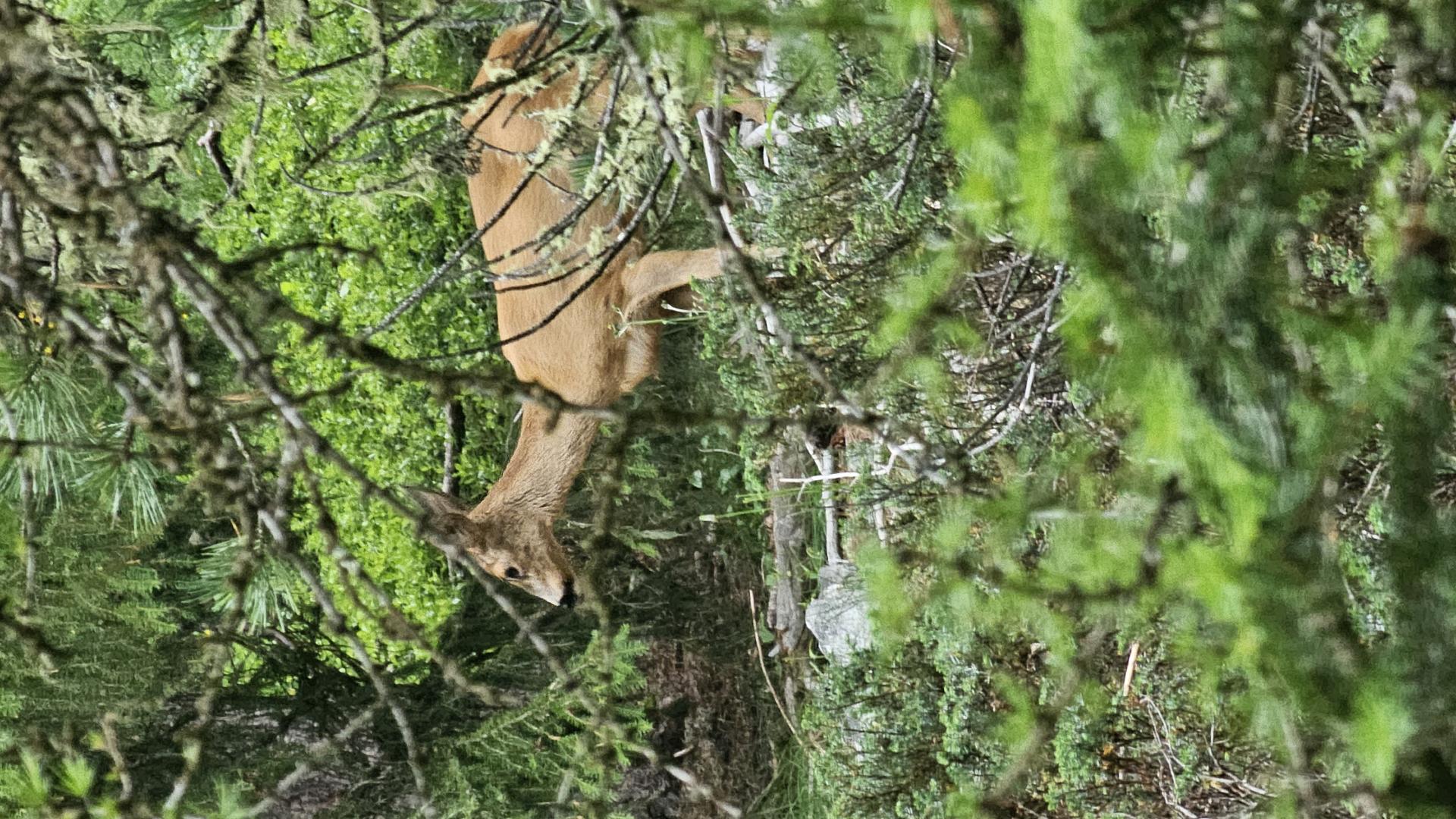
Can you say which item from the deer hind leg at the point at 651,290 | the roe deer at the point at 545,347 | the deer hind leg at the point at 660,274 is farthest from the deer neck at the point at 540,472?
the deer hind leg at the point at 660,274

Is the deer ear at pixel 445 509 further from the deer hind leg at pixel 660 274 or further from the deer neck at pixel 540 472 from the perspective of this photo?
the deer hind leg at pixel 660 274

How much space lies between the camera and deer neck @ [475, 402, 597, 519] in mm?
2135

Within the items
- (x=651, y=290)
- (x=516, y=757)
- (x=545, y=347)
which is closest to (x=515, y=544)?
(x=545, y=347)

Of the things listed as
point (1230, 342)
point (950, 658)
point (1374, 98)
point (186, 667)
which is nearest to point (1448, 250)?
point (1230, 342)

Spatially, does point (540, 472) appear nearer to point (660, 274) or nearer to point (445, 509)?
point (445, 509)

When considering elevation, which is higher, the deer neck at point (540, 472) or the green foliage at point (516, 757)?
the deer neck at point (540, 472)

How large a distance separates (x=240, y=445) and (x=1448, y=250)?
67 centimetres

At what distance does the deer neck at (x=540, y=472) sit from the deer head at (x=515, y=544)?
0.02 meters

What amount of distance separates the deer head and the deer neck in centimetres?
2

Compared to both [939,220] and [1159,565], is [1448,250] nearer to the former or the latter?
[1159,565]

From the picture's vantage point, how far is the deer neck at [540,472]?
2.13m

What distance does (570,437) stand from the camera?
83.9 inches

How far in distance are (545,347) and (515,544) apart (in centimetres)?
40

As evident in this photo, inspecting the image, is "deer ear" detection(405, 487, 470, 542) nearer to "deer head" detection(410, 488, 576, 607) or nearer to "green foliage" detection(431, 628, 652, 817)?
"deer head" detection(410, 488, 576, 607)
